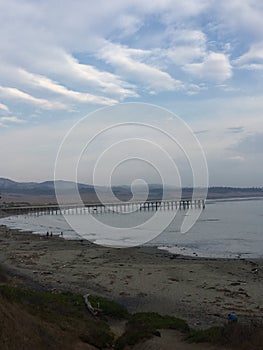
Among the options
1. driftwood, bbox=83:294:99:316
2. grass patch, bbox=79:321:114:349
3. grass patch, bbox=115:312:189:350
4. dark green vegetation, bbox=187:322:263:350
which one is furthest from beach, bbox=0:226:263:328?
grass patch, bbox=79:321:114:349

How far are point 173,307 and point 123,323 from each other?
151 inches

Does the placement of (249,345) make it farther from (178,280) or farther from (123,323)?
(178,280)

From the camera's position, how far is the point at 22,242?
137 feet

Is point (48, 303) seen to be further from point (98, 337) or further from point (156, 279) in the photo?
point (156, 279)

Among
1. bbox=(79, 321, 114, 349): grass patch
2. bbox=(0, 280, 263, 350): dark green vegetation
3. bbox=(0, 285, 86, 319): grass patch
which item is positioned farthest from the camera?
bbox=(0, 285, 86, 319): grass patch

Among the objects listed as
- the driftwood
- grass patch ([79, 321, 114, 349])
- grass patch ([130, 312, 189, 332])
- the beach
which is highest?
grass patch ([79, 321, 114, 349])

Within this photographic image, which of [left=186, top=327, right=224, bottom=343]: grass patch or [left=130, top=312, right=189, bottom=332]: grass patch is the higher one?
[left=186, top=327, right=224, bottom=343]: grass patch

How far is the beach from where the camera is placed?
52.7ft

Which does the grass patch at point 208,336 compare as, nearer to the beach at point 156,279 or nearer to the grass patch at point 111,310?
the beach at point 156,279

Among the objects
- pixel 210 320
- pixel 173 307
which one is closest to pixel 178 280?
pixel 173 307

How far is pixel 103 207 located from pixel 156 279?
338 ft

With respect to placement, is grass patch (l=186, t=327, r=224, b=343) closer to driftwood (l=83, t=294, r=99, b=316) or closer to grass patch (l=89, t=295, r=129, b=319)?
grass patch (l=89, t=295, r=129, b=319)

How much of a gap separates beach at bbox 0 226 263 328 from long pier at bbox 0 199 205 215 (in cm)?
7492

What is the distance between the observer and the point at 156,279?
71.3 ft
